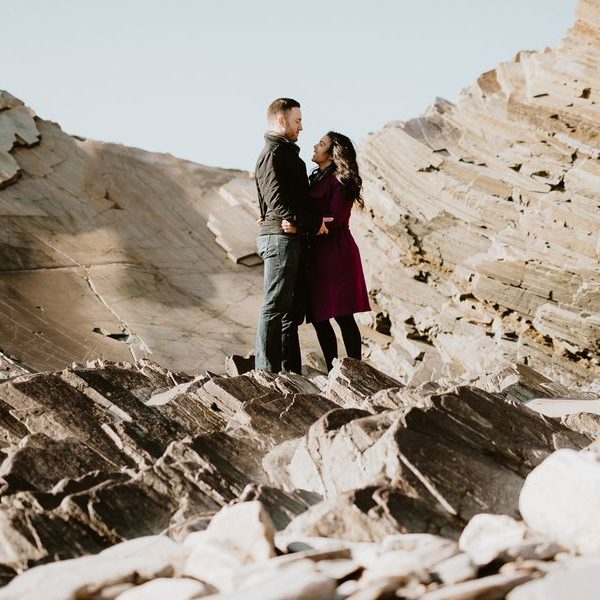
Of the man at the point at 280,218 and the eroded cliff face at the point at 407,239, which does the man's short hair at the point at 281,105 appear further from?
the eroded cliff face at the point at 407,239

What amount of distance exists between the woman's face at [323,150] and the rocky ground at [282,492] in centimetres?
220

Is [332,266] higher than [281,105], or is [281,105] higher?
[281,105]

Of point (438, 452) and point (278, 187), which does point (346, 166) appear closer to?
point (278, 187)

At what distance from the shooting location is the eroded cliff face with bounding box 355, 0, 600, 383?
14.0m

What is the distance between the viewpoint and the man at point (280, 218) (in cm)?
823

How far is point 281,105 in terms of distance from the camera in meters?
8.20

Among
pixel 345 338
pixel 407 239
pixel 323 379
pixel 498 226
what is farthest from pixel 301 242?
pixel 407 239

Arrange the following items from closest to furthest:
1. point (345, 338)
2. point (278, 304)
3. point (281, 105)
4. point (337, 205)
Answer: point (281, 105)
point (278, 304)
point (337, 205)
point (345, 338)

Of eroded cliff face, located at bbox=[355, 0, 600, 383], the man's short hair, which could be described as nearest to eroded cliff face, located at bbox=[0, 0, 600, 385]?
eroded cliff face, located at bbox=[355, 0, 600, 383]

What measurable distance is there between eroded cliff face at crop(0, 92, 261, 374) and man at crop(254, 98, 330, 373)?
2814 mm

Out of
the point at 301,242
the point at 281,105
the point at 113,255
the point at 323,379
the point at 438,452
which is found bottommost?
the point at 323,379

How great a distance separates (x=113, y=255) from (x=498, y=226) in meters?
5.75

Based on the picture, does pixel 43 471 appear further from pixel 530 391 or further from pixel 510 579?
pixel 530 391

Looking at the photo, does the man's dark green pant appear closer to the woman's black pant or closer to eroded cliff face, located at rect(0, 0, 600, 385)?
the woman's black pant
